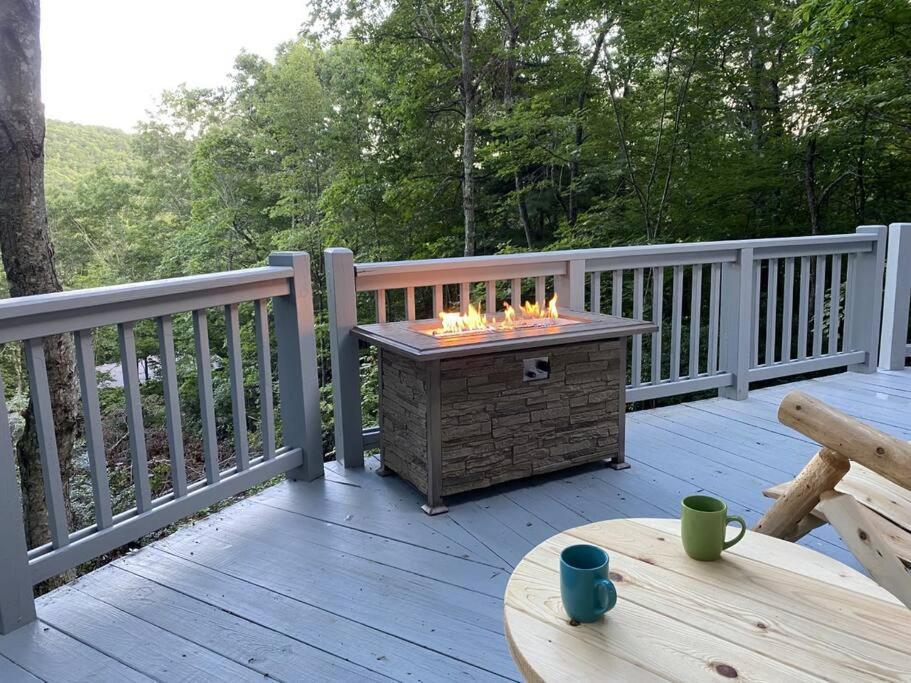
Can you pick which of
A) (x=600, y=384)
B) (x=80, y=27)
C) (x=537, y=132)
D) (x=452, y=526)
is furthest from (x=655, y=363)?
(x=80, y=27)

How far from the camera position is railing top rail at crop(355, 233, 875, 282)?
2.94 meters

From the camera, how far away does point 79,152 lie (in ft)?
63.2

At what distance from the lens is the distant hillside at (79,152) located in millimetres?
17984

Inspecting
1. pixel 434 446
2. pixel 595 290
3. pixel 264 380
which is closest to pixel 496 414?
pixel 434 446

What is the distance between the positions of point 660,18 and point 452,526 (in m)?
6.81

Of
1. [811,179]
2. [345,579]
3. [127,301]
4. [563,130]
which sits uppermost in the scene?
[563,130]

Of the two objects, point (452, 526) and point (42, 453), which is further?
point (452, 526)

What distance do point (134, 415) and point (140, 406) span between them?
0.35 ft

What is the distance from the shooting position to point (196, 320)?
240cm

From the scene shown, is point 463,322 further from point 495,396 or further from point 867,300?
point 867,300

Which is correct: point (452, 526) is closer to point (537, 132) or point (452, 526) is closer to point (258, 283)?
point (258, 283)

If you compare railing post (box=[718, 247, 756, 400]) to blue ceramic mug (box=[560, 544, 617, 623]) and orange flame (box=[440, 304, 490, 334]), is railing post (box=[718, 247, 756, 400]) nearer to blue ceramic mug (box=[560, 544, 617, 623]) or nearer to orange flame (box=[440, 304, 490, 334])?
orange flame (box=[440, 304, 490, 334])

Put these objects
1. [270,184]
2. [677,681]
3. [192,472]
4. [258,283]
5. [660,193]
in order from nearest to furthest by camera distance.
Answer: [677,681]
[258,283]
[660,193]
[192,472]
[270,184]

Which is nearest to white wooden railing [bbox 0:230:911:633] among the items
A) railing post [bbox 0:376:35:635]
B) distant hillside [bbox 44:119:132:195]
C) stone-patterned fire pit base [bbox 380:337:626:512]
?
railing post [bbox 0:376:35:635]
